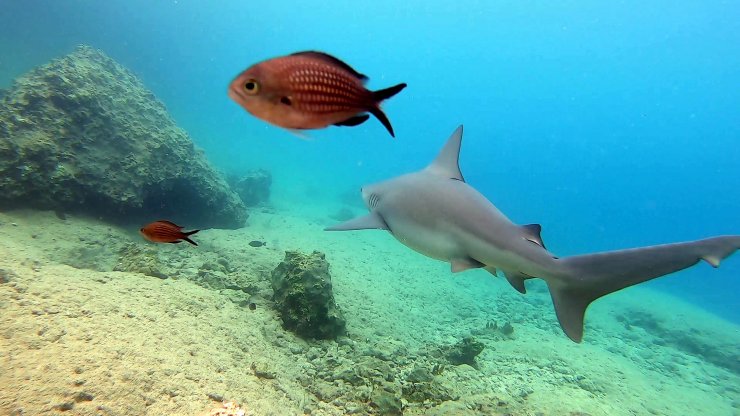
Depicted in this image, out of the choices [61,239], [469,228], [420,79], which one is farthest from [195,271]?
[420,79]

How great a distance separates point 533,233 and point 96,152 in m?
10.4

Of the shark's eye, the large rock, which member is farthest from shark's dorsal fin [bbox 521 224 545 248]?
the large rock

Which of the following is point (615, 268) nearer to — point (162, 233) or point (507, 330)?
point (162, 233)

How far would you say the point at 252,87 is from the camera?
1.19m

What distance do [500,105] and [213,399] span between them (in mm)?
187460

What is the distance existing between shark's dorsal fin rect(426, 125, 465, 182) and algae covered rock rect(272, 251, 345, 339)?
3.08 m

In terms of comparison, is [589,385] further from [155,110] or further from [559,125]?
[559,125]

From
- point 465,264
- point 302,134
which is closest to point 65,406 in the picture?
point 302,134

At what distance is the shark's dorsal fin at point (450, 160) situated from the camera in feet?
12.5

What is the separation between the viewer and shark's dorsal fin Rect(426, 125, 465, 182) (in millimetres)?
3820

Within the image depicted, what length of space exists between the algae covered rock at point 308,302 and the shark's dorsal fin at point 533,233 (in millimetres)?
3889

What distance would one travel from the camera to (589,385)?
6.31 m

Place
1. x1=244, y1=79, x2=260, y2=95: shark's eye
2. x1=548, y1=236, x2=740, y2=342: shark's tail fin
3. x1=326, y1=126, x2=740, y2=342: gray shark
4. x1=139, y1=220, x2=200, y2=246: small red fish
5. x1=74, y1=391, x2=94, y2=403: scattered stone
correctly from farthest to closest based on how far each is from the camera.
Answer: x1=139, y1=220, x2=200, y2=246: small red fish, x1=74, y1=391, x2=94, y2=403: scattered stone, x1=326, y1=126, x2=740, y2=342: gray shark, x1=548, y1=236, x2=740, y2=342: shark's tail fin, x1=244, y1=79, x2=260, y2=95: shark's eye

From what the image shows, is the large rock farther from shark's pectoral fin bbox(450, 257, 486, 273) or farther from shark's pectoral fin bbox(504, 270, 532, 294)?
shark's pectoral fin bbox(504, 270, 532, 294)
